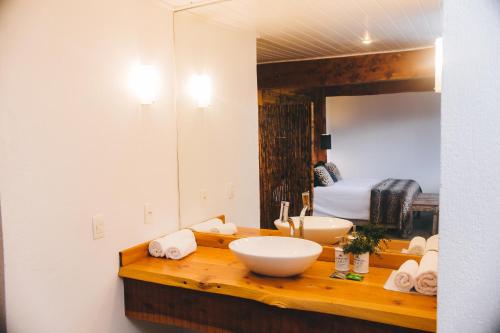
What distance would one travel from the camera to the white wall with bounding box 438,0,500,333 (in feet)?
2.25

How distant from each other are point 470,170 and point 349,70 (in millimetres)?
1475

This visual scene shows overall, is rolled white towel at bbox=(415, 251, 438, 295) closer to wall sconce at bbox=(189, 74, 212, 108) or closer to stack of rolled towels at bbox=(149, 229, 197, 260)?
stack of rolled towels at bbox=(149, 229, 197, 260)

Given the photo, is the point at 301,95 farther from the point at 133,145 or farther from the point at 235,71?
the point at 133,145

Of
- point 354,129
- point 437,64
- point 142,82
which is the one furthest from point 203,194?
point 437,64

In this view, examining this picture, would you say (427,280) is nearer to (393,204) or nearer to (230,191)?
(393,204)

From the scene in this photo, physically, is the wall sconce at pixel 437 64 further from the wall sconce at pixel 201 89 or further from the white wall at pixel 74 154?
the white wall at pixel 74 154

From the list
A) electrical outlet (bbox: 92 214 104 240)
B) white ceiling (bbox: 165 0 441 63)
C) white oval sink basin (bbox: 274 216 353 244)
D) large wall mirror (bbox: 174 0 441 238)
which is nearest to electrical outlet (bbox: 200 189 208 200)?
large wall mirror (bbox: 174 0 441 238)

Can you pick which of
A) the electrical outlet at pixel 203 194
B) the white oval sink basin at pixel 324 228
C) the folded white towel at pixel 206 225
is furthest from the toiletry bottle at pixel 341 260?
the electrical outlet at pixel 203 194

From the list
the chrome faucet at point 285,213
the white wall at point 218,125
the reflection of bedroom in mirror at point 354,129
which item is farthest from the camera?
the white wall at point 218,125

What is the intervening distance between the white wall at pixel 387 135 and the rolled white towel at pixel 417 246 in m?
0.29

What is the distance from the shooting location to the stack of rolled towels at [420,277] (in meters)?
1.55

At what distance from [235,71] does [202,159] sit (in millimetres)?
557

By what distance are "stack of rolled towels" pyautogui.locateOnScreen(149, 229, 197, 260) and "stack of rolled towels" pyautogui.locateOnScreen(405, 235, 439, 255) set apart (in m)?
1.11

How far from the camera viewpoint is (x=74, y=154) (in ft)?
5.73
